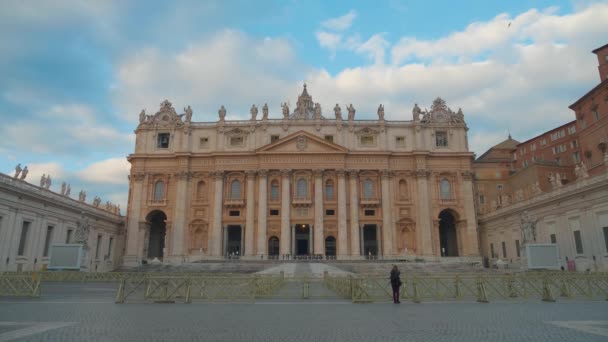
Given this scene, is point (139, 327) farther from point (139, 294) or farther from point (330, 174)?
point (330, 174)

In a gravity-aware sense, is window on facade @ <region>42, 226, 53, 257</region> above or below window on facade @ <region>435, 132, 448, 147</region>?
below

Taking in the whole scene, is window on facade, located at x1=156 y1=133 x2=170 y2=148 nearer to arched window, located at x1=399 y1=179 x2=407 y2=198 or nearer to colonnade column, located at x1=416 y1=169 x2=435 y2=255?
arched window, located at x1=399 y1=179 x2=407 y2=198

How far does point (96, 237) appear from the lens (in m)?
49.2

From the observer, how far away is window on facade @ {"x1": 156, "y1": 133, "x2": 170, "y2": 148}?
5762 centimetres

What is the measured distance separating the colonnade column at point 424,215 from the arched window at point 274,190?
1818 cm

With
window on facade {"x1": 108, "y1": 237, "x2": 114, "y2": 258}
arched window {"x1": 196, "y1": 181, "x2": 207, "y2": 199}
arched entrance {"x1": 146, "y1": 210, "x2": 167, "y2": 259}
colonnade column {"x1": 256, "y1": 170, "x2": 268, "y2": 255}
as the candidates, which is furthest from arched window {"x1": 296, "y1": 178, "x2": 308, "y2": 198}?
window on facade {"x1": 108, "y1": 237, "x2": 114, "y2": 258}

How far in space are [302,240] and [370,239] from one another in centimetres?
920

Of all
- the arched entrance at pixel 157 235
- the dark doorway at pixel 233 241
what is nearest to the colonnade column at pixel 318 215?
the dark doorway at pixel 233 241

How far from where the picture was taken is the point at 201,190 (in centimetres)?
5591

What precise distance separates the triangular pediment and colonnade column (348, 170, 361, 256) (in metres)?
3.81

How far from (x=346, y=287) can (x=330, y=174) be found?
1451 inches

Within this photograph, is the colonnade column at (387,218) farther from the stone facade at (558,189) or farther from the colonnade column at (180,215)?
the colonnade column at (180,215)

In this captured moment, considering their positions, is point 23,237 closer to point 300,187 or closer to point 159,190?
point 159,190

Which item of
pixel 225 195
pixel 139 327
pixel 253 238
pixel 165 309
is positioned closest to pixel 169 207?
pixel 225 195
